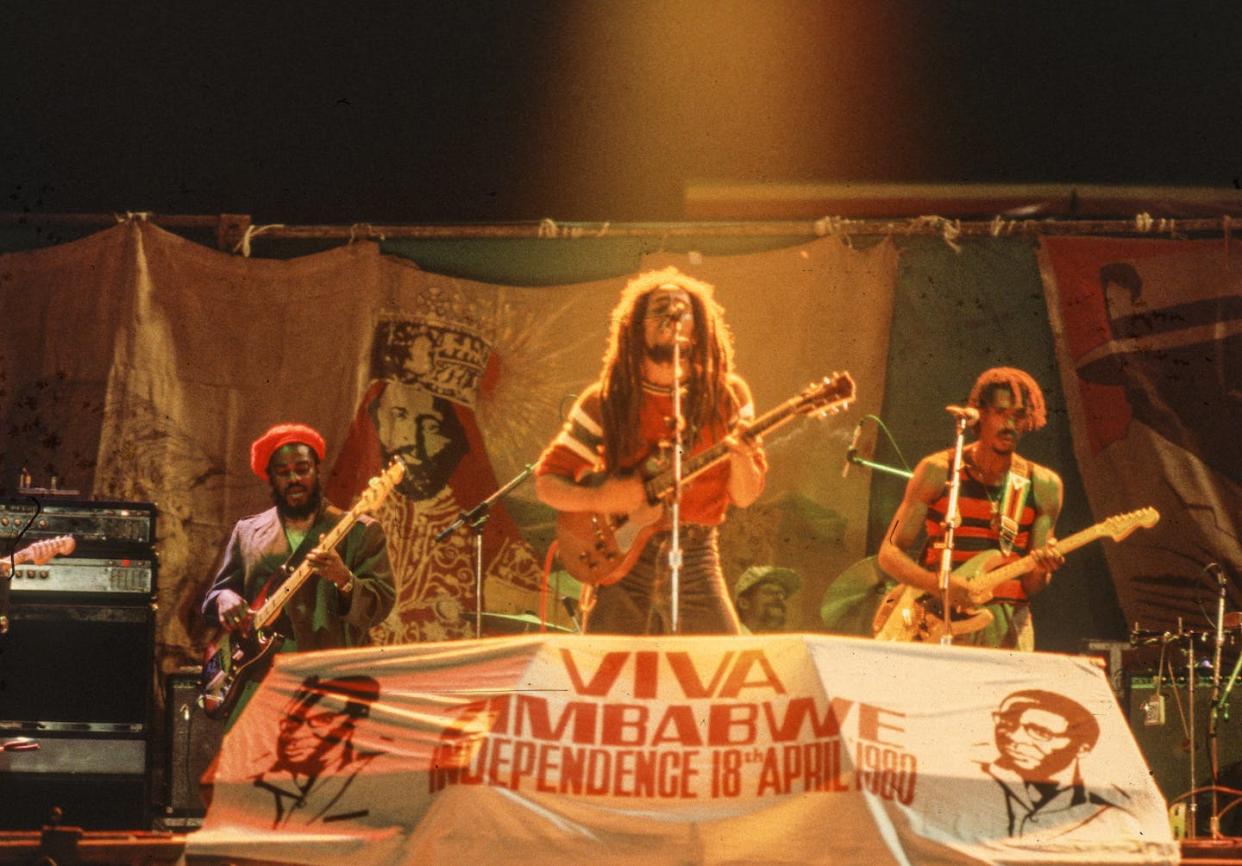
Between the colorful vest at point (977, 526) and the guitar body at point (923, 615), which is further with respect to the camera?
the colorful vest at point (977, 526)

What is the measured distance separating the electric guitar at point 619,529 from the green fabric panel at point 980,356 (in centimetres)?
320

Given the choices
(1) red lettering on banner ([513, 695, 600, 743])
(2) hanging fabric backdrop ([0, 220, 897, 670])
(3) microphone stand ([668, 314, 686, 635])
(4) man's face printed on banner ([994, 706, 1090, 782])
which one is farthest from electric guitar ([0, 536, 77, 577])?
(4) man's face printed on banner ([994, 706, 1090, 782])

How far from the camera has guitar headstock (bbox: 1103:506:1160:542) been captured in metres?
7.44

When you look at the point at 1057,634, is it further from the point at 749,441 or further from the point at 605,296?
the point at 749,441

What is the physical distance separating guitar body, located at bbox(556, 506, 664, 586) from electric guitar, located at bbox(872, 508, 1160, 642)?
1754 mm

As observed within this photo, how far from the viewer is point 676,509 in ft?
15.6

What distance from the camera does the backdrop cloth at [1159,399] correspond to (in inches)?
309

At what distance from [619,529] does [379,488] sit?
2404 millimetres

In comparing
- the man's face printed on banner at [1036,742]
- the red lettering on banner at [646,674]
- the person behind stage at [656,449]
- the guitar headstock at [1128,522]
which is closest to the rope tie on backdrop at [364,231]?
the person behind stage at [656,449]

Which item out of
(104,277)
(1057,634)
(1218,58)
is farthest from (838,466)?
(104,277)

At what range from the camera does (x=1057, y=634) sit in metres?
8.23

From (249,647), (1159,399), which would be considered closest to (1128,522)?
(1159,399)

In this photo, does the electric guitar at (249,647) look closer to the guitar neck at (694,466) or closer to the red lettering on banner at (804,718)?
the guitar neck at (694,466)

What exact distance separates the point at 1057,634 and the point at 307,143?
16.9 ft
